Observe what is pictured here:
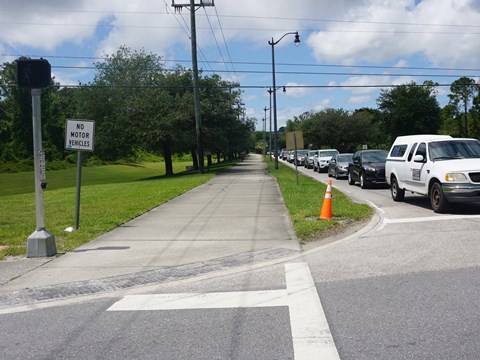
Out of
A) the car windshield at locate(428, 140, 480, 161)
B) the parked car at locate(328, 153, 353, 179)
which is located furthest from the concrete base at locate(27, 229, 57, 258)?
the parked car at locate(328, 153, 353, 179)

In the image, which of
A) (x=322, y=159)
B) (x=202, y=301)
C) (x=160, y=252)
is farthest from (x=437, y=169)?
(x=322, y=159)

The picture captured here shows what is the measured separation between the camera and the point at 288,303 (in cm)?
518

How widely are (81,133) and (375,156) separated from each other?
14.5 metres

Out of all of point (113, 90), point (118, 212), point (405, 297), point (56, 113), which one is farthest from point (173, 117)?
point (56, 113)

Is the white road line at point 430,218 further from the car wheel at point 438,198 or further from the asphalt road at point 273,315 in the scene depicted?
the asphalt road at point 273,315

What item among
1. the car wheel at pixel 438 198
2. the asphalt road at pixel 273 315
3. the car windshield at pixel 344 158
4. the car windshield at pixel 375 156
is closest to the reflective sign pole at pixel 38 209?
the asphalt road at pixel 273 315

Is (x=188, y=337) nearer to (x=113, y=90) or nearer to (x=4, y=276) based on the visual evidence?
(x=4, y=276)

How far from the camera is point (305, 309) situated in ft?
16.2

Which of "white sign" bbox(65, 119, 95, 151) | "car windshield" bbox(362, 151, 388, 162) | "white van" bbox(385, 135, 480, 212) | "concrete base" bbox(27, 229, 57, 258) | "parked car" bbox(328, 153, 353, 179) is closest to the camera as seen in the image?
"concrete base" bbox(27, 229, 57, 258)

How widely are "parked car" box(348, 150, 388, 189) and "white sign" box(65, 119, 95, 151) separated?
1287 centimetres

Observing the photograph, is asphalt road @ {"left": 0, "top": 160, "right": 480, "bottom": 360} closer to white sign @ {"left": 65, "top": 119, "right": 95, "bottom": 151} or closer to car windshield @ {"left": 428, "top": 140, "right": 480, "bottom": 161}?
white sign @ {"left": 65, "top": 119, "right": 95, "bottom": 151}

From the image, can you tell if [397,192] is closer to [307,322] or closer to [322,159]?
[307,322]

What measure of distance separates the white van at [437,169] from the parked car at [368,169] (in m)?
4.33

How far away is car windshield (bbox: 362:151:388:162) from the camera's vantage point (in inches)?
819
